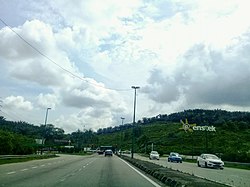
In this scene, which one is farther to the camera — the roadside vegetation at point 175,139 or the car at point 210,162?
the roadside vegetation at point 175,139

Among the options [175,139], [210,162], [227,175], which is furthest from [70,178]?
[175,139]

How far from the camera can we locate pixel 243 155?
52812mm

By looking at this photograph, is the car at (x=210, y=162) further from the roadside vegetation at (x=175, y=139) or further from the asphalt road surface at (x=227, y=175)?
the roadside vegetation at (x=175, y=139)

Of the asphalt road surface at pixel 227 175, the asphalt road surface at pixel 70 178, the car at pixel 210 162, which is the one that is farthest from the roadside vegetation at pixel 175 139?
the asphalt road surface at pixel 70 178

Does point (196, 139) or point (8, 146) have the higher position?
point (196, 139)

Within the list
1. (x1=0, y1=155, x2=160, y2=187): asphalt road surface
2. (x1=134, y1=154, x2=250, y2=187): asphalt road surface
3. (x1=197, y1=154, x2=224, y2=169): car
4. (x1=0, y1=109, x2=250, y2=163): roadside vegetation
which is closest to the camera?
(x1=0, y1=155, x2=160, y2=187): asphalt road surface

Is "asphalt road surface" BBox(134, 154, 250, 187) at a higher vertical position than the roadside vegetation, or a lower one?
lower

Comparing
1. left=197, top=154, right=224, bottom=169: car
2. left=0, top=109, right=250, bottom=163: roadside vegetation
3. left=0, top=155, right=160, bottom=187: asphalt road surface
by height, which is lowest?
left=0, top=155, right=160, bottom=187: asphalt road surface

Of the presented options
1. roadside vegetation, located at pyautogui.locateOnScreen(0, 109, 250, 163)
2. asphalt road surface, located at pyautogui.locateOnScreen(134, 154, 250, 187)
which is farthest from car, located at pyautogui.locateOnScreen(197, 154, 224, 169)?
roadside vegetation, located at pyautogui.locateOnScreen(0, 109, 250, 163)

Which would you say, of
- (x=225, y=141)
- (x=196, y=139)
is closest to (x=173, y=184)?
(x=225, y=141)

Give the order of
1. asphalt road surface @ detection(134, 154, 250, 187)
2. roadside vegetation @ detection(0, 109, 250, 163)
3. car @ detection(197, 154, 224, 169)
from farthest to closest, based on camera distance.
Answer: roadside vegetation @ detection(0, 109, 250, 163), car @ detection(197, 154, 224, 169), asphalt road surface @ detection(134, 154, 250, 187)

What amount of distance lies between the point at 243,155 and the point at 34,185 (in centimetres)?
4265

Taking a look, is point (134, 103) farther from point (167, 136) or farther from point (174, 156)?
point (167, 136)

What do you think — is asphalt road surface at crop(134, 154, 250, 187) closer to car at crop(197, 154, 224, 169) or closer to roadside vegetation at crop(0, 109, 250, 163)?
car at crop(197, 154, 224, 169)
